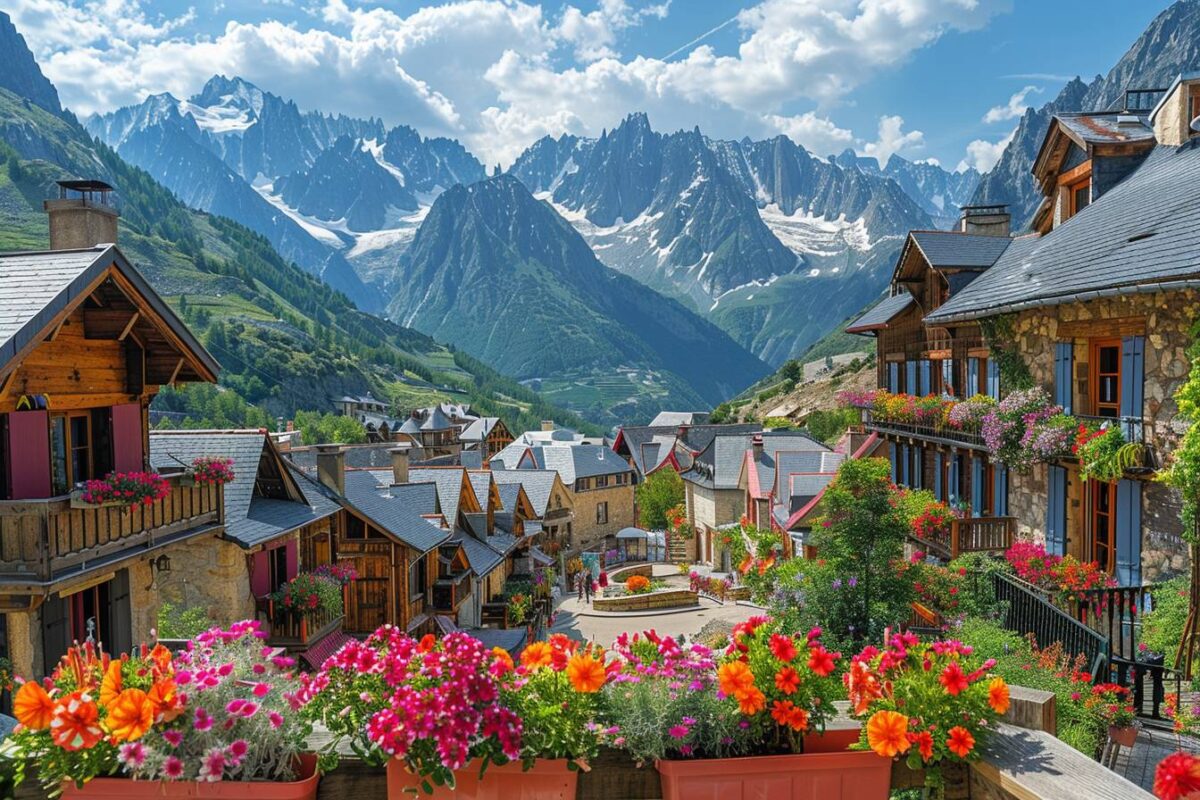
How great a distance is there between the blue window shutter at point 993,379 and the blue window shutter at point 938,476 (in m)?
4.06

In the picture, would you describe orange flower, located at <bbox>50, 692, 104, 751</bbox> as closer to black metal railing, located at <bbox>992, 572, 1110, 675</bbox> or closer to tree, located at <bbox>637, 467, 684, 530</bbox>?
black metal railing, located at <bbox>992, 572, 1110, 675</bbox>

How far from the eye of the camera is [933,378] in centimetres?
2242

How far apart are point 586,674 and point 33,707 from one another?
2031 millimetres

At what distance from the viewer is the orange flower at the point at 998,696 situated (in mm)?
3223

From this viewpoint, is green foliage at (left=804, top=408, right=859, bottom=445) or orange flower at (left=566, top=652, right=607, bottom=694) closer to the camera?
orange flower at (left=566, top=652, right=607, bottom=694)

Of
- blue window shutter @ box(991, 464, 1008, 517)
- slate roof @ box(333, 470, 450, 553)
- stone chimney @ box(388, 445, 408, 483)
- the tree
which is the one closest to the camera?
blue window shutter @ box(991, 464, 1008, 517)

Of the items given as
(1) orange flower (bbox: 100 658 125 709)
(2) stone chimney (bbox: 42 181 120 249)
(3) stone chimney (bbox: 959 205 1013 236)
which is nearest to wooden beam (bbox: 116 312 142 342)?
(2) stone chimney (bbox: 42 181 120 249)

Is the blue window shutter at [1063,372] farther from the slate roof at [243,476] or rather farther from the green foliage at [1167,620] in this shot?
the slate roof at [243,476]

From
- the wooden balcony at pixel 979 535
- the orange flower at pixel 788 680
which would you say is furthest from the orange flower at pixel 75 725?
the wooden balcony at pixel 979 535

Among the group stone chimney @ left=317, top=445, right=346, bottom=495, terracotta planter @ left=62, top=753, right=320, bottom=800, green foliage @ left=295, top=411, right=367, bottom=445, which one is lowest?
green foliage @ left=295, top=411, right=367, bottom=445

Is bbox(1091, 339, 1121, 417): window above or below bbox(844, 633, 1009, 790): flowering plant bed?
above

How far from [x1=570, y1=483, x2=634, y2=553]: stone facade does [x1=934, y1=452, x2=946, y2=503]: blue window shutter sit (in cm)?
3828

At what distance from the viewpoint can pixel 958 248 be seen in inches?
848

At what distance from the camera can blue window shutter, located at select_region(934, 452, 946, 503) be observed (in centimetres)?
2169
